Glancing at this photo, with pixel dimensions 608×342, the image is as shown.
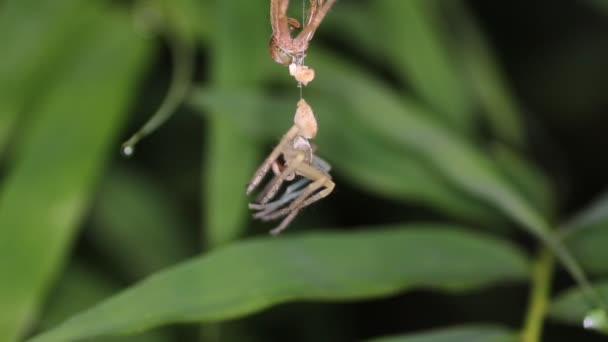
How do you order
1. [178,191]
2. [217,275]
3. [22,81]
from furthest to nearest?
[178,191], [22,81], [217,275]

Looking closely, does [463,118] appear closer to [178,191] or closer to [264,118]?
[264,118]

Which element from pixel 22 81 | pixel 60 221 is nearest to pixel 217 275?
pixel 60 221

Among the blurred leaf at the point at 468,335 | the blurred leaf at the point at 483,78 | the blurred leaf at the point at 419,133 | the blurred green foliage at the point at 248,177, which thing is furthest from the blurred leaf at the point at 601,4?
the blurred leaf at the point at 468,335

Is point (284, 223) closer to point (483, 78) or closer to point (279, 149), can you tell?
point (279, 149)

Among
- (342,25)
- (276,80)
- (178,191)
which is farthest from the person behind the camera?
(178,191)

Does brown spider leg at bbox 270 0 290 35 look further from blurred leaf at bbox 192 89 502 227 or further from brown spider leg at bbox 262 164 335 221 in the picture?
blurred leaf at bbox 192 89 502 227

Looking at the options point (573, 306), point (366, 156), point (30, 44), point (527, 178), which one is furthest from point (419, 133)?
point (30, 44)

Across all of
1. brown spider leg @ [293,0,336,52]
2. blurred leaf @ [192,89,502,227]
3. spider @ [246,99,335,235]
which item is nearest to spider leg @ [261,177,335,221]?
spider @ [246,99,335,235]
